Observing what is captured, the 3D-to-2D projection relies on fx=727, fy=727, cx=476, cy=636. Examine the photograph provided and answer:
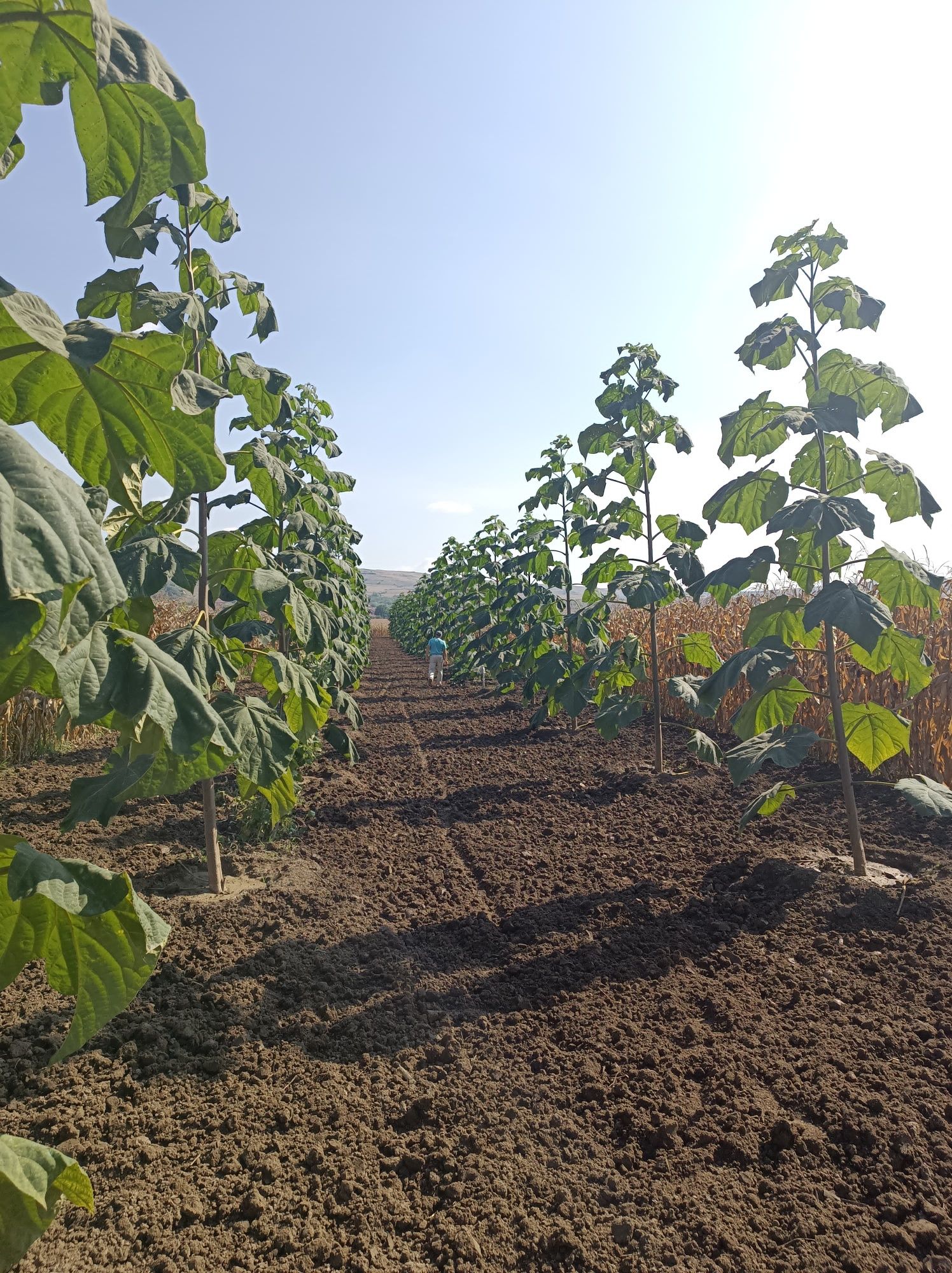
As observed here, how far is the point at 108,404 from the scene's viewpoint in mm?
Result: 1506

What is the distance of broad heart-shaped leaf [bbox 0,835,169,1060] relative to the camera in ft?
4.43

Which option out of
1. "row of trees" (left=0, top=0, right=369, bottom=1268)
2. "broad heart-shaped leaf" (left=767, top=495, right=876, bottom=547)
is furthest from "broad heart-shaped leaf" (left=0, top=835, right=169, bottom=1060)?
"broad heart-shaped leaf" (left=767, top=495, right=876, bottom=547)

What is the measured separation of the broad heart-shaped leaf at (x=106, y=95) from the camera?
1.24 m

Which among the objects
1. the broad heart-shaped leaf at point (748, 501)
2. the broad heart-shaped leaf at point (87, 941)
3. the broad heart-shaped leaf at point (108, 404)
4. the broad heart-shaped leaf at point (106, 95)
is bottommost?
the broad heart-shaped leaf at point (87, 941)

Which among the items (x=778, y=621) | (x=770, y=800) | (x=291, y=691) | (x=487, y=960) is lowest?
(x=487, y=960)

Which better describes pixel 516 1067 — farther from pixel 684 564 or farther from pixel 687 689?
pixel 684 564

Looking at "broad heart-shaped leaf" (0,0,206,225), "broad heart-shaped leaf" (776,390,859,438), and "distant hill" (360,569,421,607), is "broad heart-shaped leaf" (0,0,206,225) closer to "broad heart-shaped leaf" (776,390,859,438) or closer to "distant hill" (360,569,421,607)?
"broad heart-shaped leaf" (776,390,859,438)

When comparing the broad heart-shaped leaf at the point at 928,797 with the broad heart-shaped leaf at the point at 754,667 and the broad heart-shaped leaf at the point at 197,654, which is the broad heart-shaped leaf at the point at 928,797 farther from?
the broad heart-shaped leaf at the point at 197,654

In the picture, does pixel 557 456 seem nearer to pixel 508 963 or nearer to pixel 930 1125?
pixel 508 963

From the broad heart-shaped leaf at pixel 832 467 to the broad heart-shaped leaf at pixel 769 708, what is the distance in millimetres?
1127

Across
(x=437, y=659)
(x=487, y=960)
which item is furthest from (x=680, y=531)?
(x=437, y=659)

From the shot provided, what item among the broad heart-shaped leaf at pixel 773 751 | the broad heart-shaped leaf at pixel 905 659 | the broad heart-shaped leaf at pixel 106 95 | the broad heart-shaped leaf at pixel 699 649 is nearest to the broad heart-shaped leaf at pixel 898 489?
the broad heart-shaped leaf at pixel 905 659

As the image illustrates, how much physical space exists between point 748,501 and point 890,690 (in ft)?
13.0

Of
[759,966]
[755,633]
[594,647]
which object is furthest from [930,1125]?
[594,647]
